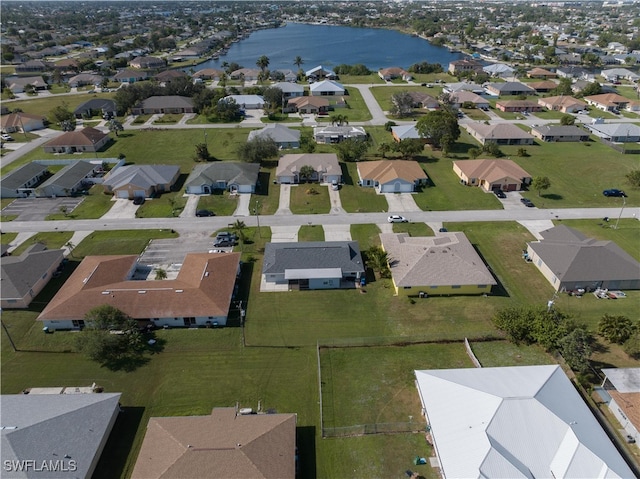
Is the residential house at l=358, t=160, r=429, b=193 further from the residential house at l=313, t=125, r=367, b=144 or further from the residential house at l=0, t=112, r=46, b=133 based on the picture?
the residential house at l=0, t=112, r=46, b=133

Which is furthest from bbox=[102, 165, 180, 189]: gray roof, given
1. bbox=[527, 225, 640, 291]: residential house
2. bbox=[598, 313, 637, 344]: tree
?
bbox=[598, 313, 637, 344]: tree

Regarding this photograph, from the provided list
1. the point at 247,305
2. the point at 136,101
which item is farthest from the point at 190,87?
the point at 247,305

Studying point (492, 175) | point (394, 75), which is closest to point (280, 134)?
point (492, 175)

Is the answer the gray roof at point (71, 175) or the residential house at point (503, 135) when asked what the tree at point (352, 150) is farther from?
the gray roof at point (71, 175)

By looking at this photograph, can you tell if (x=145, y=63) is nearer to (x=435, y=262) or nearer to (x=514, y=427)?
(x=435, y=262)

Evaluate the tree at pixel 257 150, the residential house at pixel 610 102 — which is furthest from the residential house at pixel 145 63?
the residential house at pixel 610 102

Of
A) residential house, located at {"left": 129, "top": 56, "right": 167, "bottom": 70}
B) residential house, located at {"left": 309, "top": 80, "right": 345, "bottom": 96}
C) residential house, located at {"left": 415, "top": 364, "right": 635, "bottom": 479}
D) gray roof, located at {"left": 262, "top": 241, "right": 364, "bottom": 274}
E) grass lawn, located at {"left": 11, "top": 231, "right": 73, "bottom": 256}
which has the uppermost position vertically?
residential house, located at {"left": 415, "top": 364, "right": 635, "bottom": 479}
